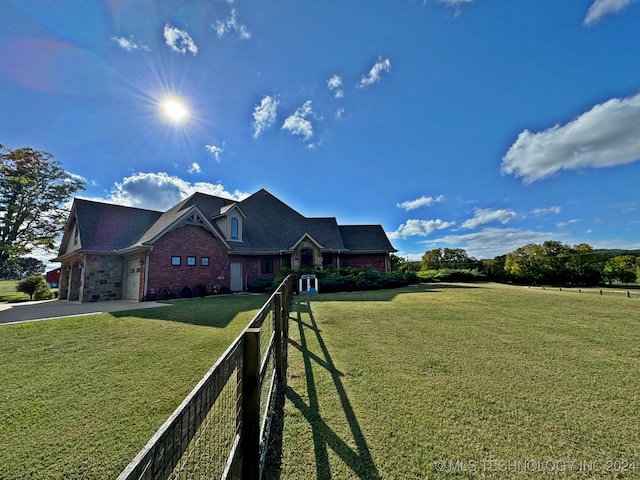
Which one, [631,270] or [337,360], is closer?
[337,360]

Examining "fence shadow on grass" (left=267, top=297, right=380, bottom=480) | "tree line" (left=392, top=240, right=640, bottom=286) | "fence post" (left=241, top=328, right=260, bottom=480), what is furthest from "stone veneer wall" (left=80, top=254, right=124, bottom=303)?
"tree line" (left=392, top=240, right=640, bottom=286)

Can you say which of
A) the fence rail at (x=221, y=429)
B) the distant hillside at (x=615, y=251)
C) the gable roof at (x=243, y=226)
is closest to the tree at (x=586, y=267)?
the distant hillside at (x=615, y=251)

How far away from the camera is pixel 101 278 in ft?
47.3

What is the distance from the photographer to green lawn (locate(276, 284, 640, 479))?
2188 millimetres

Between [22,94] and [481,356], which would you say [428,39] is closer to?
[481,356]

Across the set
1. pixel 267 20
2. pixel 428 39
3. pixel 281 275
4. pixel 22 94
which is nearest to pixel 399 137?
pixel 428 39

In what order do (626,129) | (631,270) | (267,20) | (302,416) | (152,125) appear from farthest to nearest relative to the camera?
(631,270) < (626,129) < (152,125) < (267,20) < (302,416)

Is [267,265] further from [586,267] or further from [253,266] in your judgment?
[586,267]

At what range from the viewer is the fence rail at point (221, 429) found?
87 cm

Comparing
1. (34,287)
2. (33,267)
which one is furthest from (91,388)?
(33,267)

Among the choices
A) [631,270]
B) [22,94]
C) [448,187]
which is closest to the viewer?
[22,94]

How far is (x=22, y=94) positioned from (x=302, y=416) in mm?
14404

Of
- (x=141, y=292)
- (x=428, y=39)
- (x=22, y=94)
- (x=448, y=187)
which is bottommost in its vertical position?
(x=141, y=292)

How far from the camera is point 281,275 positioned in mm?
16891
